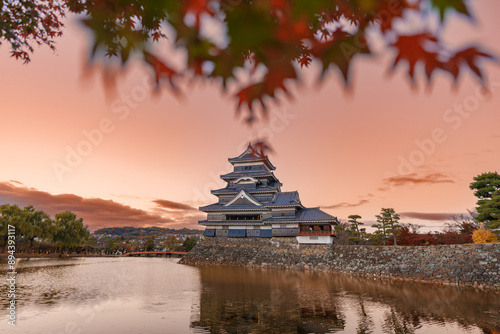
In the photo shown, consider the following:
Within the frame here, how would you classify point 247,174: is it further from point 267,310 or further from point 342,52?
point 342,52

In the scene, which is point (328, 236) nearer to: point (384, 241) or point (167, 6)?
point (384, 241)

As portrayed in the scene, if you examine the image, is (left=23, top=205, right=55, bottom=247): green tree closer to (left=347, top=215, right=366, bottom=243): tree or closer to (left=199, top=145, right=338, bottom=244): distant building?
(left=199, top=145, right=338, bottom=244): distant building

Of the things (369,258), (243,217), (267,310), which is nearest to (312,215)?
(369,258)

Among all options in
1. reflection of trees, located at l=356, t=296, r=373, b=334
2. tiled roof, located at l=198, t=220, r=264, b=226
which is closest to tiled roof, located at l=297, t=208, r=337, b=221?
tiled roof, located at l=198, t=220, r=264, b=226

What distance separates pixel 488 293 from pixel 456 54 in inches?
543

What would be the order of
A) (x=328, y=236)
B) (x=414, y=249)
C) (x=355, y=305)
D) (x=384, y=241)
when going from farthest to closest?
1. (x=384, y=241)
2. (x=328, y=236)
3. (x=414, y=249)
4. (x=355, y=305)

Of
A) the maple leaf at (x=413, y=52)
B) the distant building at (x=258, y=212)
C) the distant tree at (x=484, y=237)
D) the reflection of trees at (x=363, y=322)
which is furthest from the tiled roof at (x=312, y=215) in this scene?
the maple leaf at (x=413, y=52)

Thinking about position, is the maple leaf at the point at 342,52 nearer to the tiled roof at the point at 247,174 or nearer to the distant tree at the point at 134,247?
the tiled roof at the point at 247,174

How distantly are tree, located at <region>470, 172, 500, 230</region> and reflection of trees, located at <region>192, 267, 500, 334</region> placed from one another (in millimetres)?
7831

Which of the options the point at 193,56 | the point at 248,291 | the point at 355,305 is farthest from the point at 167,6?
the point at 248,291

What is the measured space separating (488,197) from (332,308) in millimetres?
17119

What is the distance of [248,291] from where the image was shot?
9.72 metres

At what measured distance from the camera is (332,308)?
24.4 ft

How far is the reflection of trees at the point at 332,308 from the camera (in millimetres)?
5789
